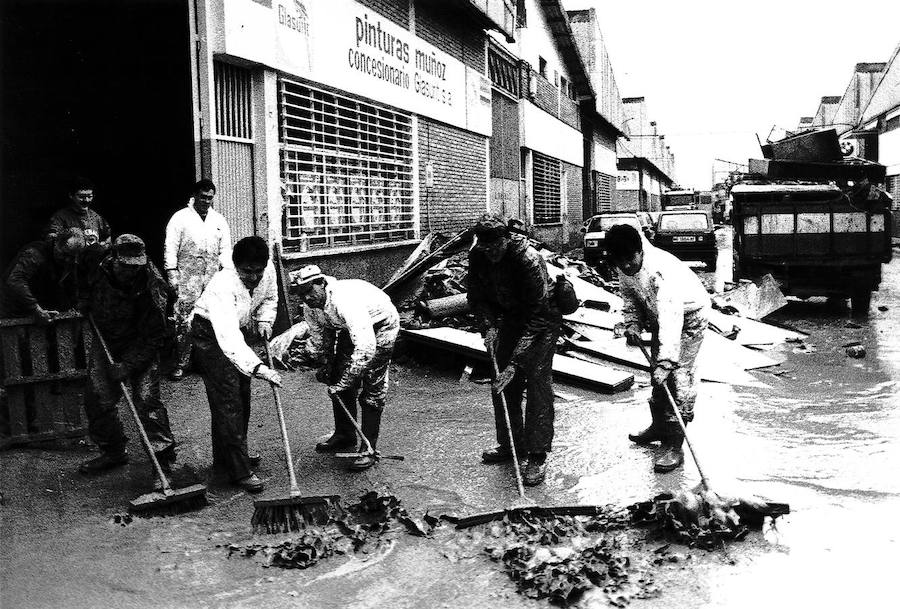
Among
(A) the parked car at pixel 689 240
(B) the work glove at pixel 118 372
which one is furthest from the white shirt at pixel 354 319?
(A) the parked car at pixel 689 240

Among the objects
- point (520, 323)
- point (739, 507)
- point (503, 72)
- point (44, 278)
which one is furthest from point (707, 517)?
point (503, 72)

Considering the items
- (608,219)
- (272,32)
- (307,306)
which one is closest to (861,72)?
(608,219)

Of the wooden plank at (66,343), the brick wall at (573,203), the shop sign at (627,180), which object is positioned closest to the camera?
the wooden plank at (66,343)

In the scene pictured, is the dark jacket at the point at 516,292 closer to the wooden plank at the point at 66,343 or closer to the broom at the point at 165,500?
the broom at the point at 165,500

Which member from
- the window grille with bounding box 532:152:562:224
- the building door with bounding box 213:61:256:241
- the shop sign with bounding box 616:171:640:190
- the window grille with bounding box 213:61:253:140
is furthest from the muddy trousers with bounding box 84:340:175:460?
the shop sign with bounding box 616:171:640:190

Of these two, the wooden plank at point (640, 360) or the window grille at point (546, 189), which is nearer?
the wooden plank at point (640, 360)

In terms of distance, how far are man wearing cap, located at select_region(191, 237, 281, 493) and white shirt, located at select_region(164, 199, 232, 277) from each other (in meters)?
2.55

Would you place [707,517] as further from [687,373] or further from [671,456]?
[687,373]

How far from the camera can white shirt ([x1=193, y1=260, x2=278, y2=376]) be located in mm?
4902

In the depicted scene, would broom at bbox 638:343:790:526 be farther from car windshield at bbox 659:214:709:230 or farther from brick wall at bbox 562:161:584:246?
brick wall at bbox 562:161:584:246

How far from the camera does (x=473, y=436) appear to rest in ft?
22.4

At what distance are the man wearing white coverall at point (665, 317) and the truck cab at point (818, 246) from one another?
8.54 m

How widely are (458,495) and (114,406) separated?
2.32 metres

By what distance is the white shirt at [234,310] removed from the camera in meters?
4.90
